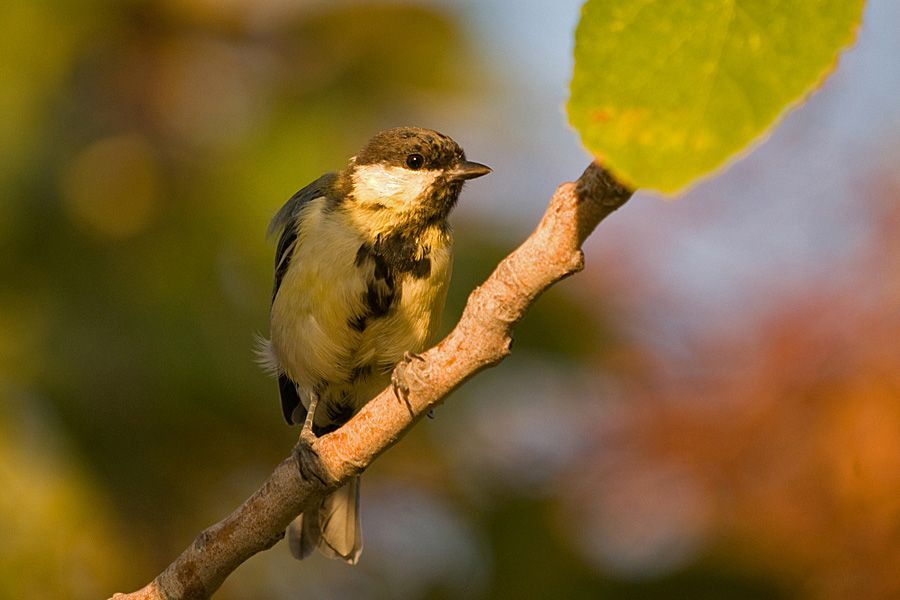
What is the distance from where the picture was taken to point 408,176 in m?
4.21

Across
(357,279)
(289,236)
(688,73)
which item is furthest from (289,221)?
(688,73)

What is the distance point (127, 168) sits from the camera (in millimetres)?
5164

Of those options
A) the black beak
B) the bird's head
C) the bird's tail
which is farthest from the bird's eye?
the bird's tail

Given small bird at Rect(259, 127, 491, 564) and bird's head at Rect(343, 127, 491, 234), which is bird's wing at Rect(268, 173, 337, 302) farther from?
bird's head at Rect(343, 127, 491, 234)

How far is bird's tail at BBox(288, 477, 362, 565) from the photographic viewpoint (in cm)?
418

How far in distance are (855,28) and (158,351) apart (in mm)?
4072

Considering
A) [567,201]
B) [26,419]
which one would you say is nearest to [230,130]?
[26,419]

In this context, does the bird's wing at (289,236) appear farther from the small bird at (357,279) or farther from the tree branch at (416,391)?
the tree branch at (416,391)

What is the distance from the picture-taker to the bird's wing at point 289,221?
4.28 m

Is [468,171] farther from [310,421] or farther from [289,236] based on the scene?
[310,421]

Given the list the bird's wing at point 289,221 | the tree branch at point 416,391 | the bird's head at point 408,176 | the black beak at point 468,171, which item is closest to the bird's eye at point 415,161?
the bird's head at point 408,176

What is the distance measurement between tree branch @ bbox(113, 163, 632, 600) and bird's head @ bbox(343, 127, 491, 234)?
1.48 meters

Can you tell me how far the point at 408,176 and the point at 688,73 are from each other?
11.1 feet

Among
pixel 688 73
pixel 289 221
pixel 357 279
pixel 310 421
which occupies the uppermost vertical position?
pixel 688 73
